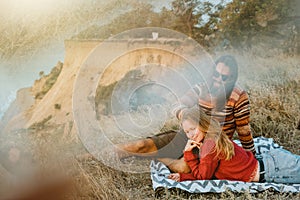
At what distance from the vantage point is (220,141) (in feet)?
9.11

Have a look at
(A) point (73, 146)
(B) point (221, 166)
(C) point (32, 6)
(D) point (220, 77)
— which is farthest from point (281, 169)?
(C) point (32, 6)

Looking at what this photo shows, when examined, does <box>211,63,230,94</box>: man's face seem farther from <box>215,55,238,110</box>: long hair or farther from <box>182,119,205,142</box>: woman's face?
<box>182,119,205,142</box>: woman's face

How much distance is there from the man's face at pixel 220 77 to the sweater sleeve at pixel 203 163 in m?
0.35

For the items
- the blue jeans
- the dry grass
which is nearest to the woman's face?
the dry grass

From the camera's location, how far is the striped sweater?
2832 millimetres

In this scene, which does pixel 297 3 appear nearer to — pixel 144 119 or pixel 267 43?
pixel 267 43

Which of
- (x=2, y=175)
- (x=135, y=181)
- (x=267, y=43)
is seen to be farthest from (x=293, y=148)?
(x=2, y=175)

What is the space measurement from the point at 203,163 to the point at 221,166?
5.3 inches

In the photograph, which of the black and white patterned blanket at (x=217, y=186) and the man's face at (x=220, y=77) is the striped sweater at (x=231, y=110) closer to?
the man's face at (x=220, y=77)

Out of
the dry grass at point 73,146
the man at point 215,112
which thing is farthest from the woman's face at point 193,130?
the dry grass at point 73,146

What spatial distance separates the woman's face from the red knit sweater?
6 centimetres

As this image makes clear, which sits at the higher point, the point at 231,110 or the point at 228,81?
the point at 228,81

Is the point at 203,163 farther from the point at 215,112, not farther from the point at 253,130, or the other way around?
the point at 253,130

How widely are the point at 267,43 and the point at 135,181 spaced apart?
1461 mm
